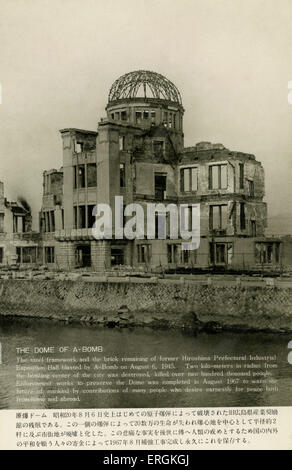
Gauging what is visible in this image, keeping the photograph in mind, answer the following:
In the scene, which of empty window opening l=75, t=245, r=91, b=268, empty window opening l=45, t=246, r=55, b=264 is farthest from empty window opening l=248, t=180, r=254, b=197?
empty window opening l=45, t=246, r=55, b=264

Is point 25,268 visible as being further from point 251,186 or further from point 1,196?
point 251,186

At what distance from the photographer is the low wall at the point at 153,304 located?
1619 cm

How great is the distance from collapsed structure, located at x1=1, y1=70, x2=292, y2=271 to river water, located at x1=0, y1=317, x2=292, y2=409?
318 cm

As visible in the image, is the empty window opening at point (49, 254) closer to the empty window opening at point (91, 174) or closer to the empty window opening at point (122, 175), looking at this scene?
the empty window opening at point (91, 174)

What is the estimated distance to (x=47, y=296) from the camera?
2017 cm

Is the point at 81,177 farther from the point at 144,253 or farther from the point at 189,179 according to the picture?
the point at 144,253

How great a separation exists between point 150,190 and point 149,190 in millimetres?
36

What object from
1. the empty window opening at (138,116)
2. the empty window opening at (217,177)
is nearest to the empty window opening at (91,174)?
the empty window opening at (138,116)

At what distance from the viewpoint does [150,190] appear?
845 inches

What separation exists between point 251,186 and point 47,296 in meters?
7.07

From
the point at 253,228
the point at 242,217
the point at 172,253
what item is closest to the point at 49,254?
the point at 172,253

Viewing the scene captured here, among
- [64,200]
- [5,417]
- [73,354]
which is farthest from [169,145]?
[5,417]

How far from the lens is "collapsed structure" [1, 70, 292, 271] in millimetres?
19312

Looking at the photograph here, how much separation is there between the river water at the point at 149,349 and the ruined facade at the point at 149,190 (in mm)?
3154
